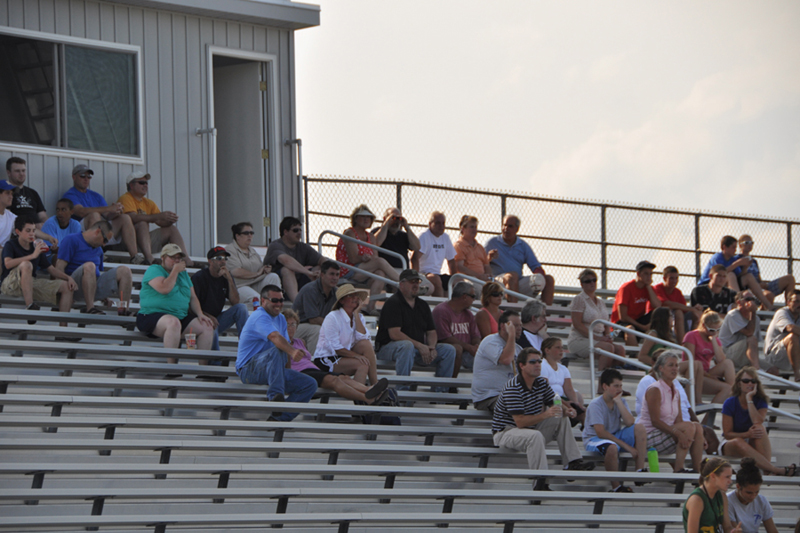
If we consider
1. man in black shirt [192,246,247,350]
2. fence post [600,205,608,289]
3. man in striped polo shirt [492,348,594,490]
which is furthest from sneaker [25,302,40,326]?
fence post [600,205,608,289]

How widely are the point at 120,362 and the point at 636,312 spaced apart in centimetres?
568

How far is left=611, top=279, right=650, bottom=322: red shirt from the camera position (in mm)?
11828

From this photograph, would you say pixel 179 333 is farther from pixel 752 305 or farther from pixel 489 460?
pixel 752 305

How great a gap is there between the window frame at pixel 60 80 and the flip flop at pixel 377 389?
4.69m

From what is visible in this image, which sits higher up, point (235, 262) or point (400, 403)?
point (235, 262)

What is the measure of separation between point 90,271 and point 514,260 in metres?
4.93

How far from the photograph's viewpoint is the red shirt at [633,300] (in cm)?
1183

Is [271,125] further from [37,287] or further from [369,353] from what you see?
[369,353]

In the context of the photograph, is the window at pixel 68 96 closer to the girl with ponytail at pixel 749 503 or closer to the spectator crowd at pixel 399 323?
the spectator crowd at pixel 399 323

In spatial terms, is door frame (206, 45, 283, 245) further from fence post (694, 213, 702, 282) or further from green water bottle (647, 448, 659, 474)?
fence post (694, 213, 702, 282)

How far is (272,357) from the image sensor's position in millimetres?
8398

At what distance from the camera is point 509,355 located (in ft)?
29.7

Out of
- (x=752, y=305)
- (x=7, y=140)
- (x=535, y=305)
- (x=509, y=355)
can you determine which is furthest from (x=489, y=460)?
(x=7, y=140)

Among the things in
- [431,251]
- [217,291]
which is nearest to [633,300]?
[431,251]
